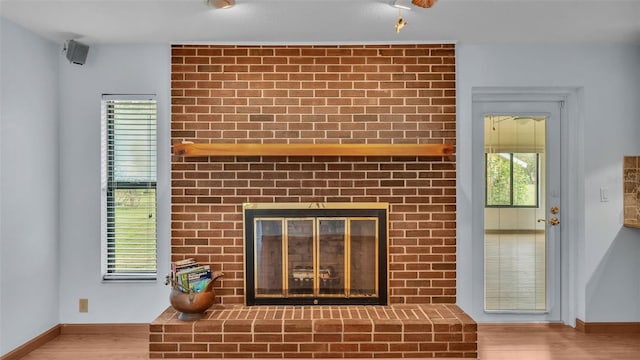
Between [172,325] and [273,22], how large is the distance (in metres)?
2.09

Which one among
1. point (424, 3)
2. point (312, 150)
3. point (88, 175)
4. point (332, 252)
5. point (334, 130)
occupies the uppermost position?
point (424, 3)

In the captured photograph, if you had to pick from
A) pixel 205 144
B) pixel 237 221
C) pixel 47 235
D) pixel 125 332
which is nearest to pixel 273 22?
pixel 205 144

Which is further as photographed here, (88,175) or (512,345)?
(88,175)

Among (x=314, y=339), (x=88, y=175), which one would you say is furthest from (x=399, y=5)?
(x=88, y=175)

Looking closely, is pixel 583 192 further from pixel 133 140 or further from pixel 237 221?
pixel 133 140

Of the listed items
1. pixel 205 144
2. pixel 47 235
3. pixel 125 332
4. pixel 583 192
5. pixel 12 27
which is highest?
pixel 12 27

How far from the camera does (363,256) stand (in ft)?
10.9

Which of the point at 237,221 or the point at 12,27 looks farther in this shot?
the point at 237,221

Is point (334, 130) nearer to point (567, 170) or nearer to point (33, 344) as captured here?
point (567, 170)

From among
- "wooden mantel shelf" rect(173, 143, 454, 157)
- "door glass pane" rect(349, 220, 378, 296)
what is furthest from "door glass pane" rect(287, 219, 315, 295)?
"wooden mantel shelf" rect(173, 143, 454, 157)

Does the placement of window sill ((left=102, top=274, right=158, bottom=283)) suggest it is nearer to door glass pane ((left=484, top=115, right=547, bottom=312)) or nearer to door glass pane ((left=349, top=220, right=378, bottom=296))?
door glass pane ((left=349, top=220, right=378, bottom=296))

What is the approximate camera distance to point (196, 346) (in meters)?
2.88

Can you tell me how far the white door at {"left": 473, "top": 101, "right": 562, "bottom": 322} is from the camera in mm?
3564

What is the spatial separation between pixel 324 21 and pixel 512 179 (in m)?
1.98
